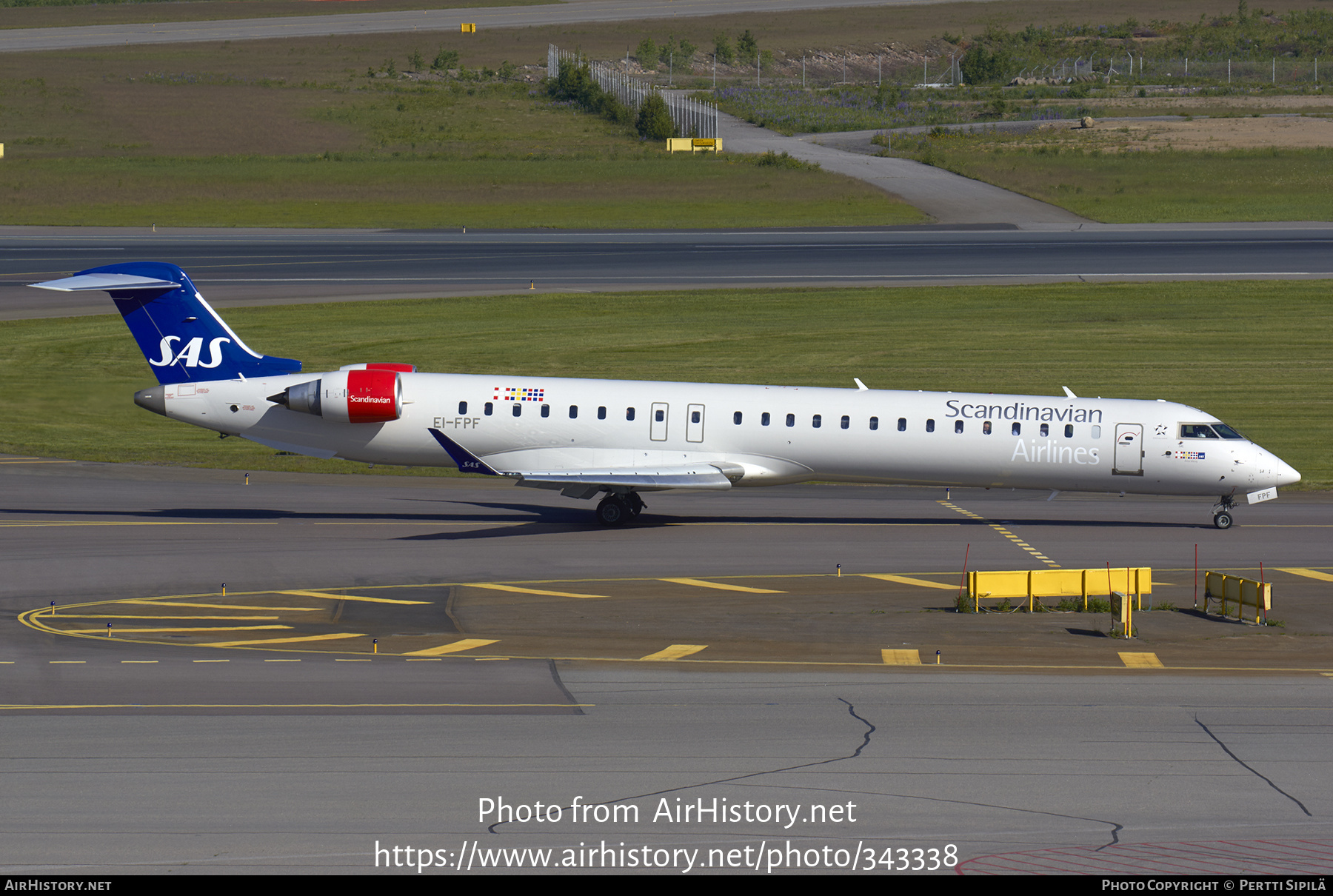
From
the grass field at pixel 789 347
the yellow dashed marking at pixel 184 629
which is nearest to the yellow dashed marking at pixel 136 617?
the yellow dashed marking at pixel 184 629

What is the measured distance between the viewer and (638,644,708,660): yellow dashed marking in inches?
868

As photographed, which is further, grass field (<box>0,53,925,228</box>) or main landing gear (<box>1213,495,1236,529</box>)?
grass field (<box>0,53,925,228</box>)

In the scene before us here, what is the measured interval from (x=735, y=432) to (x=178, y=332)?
1298 cm

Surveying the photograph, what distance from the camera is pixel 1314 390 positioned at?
154 feet

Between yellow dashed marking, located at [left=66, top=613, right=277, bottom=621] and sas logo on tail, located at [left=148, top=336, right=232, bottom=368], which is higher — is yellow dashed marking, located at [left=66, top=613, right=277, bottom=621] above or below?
below

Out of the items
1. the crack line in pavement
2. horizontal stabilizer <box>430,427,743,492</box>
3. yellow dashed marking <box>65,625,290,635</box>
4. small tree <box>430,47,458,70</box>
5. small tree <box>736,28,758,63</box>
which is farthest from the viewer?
small tree <box>736,28,758,63</box>

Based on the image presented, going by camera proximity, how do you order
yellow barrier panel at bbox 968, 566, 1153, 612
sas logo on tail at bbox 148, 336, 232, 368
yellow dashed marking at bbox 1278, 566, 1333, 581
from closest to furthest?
yellow barrier panel at bbox 968, 566, 1153, 612 < yellow dashed marking at bbox 1278, 566, 1333, 581 < sas logo on tail at bbox 148, 336, 232, 368

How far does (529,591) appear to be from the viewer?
26.5 meters

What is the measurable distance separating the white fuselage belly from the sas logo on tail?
1.14m

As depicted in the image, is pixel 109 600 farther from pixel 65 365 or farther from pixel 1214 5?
pixel 1214 5

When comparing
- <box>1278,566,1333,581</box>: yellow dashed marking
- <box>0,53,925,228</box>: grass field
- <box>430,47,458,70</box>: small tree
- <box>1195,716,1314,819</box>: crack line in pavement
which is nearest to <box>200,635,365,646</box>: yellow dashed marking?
<box>1195,716,1314,819</box>: crack line in pavement

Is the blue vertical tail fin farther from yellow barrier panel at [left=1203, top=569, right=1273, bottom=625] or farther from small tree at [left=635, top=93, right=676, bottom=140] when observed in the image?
small tree at [left=635, top=93, right=676, bottom=140]

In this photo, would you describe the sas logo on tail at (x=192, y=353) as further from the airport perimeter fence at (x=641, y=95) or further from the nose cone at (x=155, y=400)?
the airport perimeter fence at (x=641, y=95)

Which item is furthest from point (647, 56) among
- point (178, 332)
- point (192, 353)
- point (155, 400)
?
point (155, 400)
